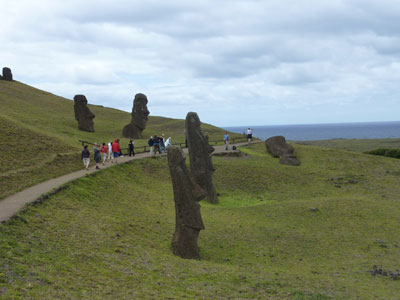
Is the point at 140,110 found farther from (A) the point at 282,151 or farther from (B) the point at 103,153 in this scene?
(B) the point at 103,153

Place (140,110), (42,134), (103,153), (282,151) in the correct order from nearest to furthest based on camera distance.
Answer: (103,153)
(42,134)
(282,151)
(140,110)

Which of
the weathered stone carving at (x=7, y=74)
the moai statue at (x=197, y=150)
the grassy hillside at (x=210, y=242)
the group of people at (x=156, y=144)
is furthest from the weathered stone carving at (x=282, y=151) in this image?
the weathered stone carving at (x=7, y=74)

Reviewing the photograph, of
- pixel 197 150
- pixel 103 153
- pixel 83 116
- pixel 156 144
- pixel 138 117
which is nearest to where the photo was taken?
pixel 197 150

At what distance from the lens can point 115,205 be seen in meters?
21.8

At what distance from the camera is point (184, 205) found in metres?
15.9

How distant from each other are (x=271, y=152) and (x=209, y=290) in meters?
31.5

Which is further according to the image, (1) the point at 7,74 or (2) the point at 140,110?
(1) the point at 7,74

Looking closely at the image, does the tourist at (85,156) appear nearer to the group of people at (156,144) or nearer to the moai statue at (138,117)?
the group of people at (156,144)

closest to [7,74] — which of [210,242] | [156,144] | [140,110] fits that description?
[140,110]

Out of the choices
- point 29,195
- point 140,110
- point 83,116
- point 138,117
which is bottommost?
point 29,195

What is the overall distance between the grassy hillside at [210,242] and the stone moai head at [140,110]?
17092 mm

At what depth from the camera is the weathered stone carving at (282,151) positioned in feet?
126

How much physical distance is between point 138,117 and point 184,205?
34418mm

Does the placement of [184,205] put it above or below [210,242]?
above
